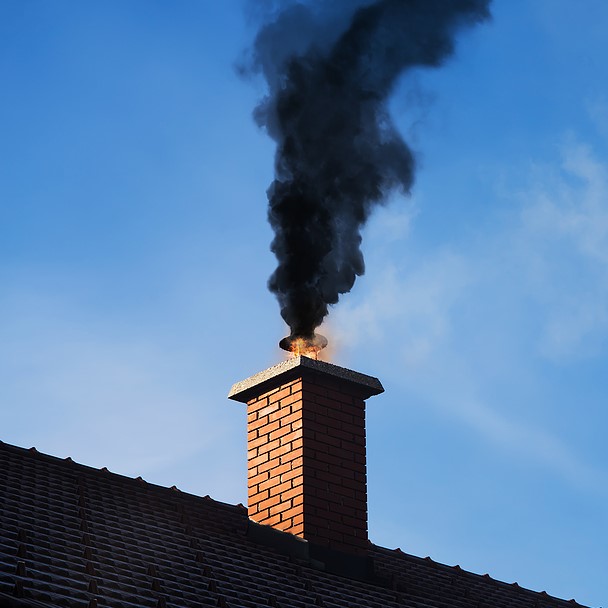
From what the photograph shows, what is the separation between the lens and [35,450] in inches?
458

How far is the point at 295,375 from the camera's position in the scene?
12.3 m

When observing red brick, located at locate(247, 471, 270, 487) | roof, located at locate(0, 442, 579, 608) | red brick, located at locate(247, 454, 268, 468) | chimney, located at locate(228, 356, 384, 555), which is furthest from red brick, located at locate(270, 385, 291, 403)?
roof, located at locate(0, 442, 579, 608)

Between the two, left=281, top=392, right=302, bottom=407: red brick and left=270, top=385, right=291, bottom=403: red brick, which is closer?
left=281, top=392, right=302, bottom=407: red brick

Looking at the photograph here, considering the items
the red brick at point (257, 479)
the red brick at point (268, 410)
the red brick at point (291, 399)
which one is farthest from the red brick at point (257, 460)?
the red brick at point (291, 399)

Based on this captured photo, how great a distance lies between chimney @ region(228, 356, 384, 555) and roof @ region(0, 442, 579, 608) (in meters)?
0.32

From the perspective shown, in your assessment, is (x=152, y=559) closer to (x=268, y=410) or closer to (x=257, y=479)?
(x=257, y=479)

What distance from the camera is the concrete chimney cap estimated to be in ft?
40.2

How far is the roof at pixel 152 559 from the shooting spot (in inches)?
332

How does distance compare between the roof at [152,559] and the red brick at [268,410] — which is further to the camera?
the red brick at [268,410]

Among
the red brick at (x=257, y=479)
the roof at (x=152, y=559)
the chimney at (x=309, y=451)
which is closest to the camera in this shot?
the roof at (x=152, y=559)

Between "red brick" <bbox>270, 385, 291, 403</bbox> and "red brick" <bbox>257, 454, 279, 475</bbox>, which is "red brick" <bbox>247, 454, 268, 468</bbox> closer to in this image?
"red brick" <bbox>257, 454, 279, 475</bbox>

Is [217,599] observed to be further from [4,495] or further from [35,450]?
[35,450]

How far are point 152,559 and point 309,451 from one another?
2647 mm

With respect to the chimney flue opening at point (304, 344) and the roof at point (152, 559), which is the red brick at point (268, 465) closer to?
the roof at point (152, 559)
